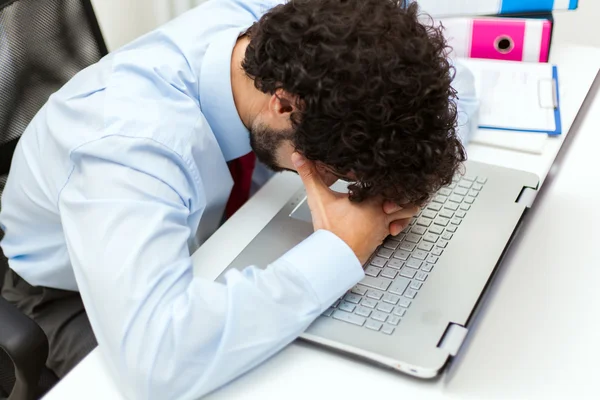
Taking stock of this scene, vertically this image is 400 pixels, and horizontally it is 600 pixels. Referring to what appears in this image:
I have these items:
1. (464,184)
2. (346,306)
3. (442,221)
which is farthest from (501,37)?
(346,306)

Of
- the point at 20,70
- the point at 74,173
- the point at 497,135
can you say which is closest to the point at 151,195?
the point at 74,173

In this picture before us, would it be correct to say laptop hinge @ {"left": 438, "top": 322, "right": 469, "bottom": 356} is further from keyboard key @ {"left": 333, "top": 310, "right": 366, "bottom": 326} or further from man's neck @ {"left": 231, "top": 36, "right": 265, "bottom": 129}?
man's neck @ {"left": 231, "top": 36, "right": 265, "bottom": 129}

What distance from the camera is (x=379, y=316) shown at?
2.41 ft

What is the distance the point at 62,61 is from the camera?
1116mm

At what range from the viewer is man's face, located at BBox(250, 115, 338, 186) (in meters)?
0.88

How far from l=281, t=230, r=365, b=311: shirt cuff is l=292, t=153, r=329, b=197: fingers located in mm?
81

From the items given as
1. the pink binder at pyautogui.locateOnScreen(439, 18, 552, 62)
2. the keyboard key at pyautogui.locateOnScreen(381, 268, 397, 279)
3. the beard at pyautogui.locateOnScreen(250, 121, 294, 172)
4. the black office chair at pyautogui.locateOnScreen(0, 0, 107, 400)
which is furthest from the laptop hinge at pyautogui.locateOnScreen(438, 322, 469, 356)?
the pink binder at pyautogui.locateOnScreen(439, 18, 552, 62)

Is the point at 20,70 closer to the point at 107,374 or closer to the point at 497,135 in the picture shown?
the point at 107,374

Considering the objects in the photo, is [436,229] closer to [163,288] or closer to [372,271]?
[372,271]

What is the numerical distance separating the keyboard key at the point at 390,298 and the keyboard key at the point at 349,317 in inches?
1.7

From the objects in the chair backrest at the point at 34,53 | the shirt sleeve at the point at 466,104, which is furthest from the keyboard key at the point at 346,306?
the chair backrest at the point at 34,53

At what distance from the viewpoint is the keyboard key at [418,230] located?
88 centimetres

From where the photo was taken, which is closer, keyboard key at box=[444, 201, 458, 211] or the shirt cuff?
the shirt cuff

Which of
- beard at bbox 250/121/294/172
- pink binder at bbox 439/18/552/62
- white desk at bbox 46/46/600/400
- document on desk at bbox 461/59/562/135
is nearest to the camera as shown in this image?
white desk at bbox 46/46/600/400
